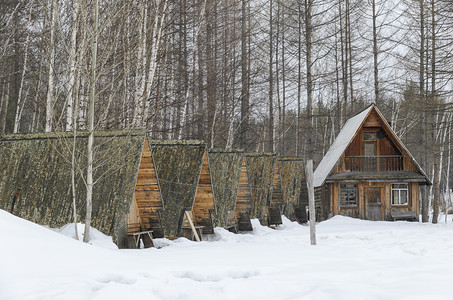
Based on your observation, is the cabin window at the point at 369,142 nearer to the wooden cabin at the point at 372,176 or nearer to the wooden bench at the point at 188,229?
the wooden cabin at the point at 372,176

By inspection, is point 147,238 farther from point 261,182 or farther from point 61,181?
point 261,182

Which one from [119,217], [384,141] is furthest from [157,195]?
[384,141]

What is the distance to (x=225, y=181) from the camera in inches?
721

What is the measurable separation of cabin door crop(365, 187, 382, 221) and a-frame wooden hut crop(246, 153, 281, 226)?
25.8 ft

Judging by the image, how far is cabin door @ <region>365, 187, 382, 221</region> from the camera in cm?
2713

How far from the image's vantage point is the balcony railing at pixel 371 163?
89.4 ft

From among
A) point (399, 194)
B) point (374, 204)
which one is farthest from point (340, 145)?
point (399, 194)

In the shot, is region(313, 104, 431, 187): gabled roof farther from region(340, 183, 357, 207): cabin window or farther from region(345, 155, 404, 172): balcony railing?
region(340, 183, 357, 207): cabin window

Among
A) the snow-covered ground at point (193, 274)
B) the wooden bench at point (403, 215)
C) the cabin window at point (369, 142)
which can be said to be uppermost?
the cabin window at point (369, 142)

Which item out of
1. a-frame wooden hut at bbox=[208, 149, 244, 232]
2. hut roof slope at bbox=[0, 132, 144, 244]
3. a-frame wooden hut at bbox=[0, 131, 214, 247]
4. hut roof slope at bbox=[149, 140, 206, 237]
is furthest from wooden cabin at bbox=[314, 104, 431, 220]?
hut roof slope at bbox=[0, 132, 144, 244]

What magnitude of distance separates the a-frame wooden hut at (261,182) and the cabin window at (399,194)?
9223 mm

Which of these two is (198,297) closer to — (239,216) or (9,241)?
(9,241)

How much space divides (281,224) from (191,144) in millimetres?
10231

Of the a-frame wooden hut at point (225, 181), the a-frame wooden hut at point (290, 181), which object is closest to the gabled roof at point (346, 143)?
the a-frame wooden hut at point (290, 181)
